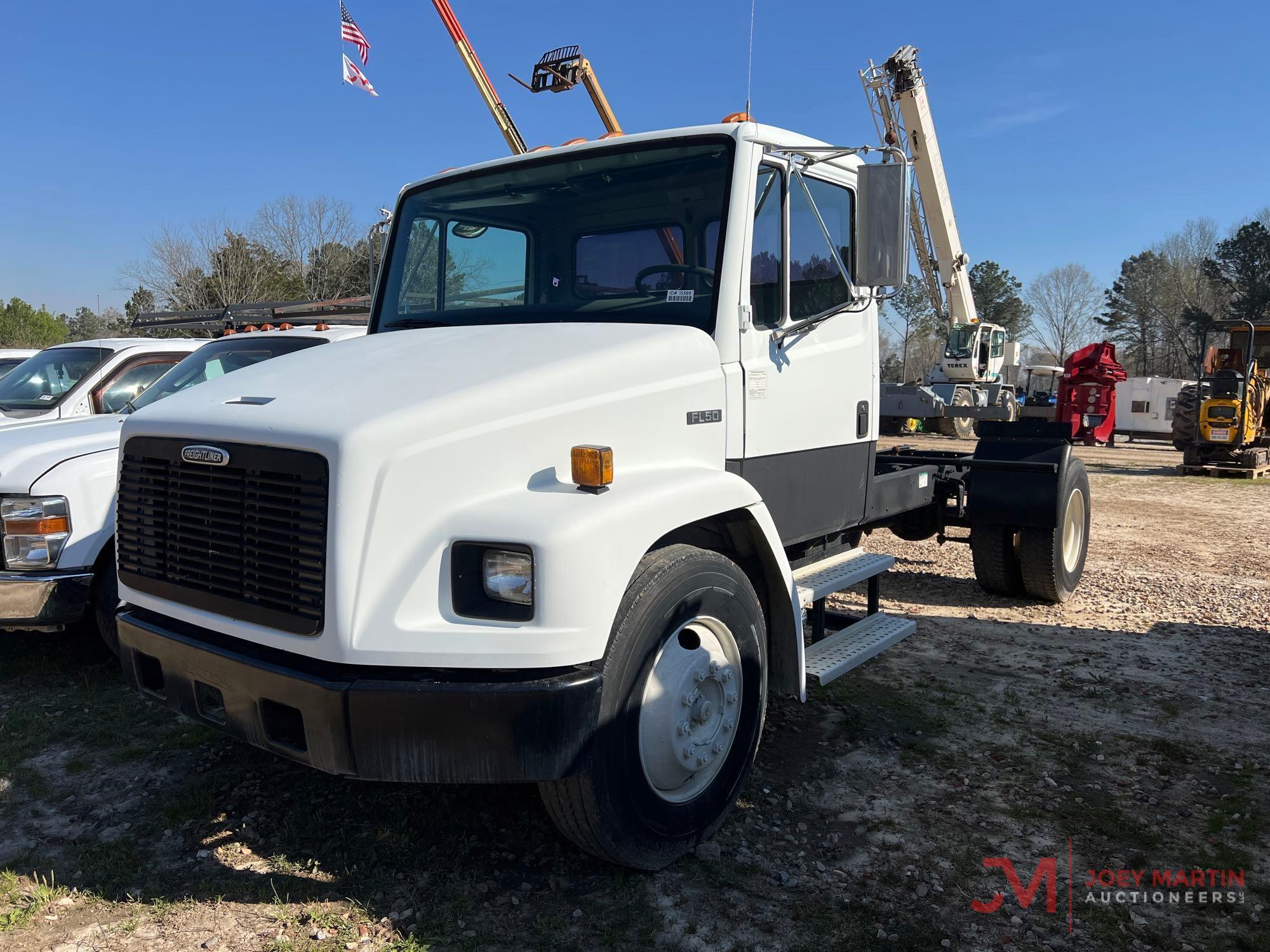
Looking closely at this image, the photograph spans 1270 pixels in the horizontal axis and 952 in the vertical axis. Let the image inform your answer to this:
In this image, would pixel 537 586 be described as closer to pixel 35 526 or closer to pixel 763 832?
pixel 763 832

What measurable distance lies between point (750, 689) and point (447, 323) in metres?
2.09

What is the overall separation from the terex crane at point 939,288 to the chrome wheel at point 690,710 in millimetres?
17649

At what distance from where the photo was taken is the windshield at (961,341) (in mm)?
23875

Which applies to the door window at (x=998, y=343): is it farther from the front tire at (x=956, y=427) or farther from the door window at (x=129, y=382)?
the door window at (x=129, y=382)


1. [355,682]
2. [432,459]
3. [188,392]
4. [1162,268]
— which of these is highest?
[1162,268]

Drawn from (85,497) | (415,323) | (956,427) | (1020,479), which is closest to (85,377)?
(85,497)

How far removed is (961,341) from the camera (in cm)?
2405

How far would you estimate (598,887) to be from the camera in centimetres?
292

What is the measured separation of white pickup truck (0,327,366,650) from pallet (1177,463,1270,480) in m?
16.2

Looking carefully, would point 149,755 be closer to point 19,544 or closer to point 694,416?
point 19,544

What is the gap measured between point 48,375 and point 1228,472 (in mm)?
17493

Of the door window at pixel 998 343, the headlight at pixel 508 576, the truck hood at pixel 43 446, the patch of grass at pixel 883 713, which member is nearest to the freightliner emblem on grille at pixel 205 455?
the headlight at pixel 508 576

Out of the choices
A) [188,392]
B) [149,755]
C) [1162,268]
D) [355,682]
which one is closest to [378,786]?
[149,755]

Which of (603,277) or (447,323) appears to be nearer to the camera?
(603,277)
